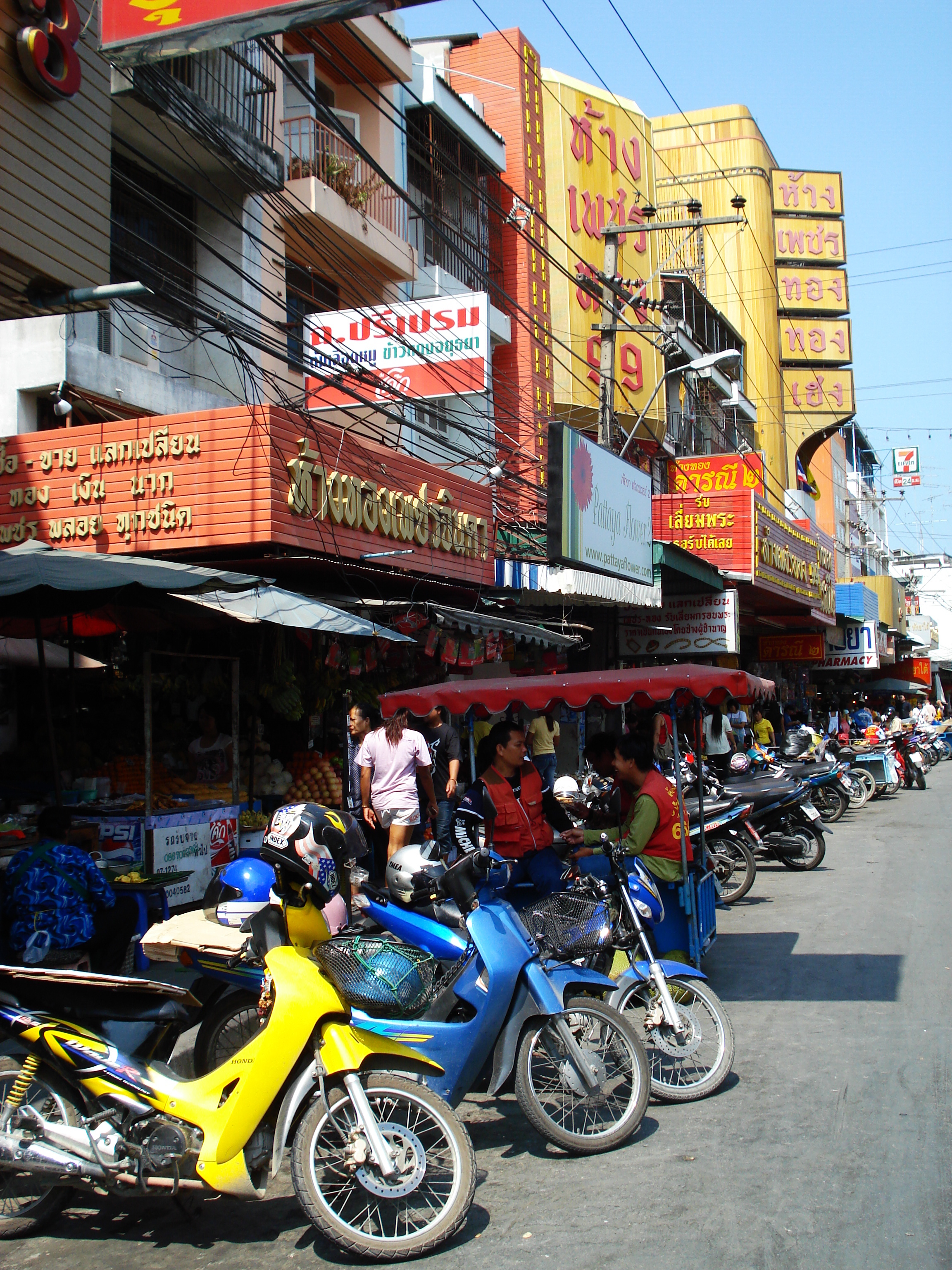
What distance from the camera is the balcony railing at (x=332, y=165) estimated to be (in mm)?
14508

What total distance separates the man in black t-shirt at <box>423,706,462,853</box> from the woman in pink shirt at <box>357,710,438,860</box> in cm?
69

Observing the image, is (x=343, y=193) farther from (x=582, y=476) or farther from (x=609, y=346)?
(x=582, y=476)

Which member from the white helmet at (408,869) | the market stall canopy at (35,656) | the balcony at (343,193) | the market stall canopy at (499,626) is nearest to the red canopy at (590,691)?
the white helmet at (408,869)

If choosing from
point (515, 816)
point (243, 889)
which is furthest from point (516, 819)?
point (243, 889)

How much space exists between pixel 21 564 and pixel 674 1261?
5247 millimetres

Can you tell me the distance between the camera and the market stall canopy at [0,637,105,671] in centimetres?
1048

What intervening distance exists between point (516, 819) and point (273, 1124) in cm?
295

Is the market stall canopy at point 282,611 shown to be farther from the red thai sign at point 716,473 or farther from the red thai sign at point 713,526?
the red thai sign at point 716,473

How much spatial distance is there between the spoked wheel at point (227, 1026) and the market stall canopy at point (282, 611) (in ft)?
11.4

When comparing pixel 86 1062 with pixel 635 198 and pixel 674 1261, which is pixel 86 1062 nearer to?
pixel 674 1261

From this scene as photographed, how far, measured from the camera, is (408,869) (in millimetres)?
5070

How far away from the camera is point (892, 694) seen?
159ft

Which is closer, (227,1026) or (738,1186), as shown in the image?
(738,1186)

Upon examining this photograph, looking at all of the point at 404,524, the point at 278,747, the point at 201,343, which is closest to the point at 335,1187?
the point at 278,747
